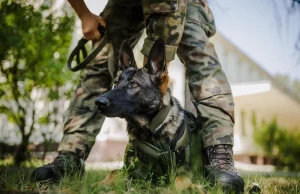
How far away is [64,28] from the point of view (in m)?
5.36

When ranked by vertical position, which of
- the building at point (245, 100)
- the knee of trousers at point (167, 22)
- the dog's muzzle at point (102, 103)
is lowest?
the building at point (245, 100)

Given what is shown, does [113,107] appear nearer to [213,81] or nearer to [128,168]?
[128,168]

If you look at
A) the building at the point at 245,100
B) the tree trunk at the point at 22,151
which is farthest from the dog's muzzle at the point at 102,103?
the building at the point at 245,100

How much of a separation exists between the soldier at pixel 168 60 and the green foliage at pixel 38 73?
72.2 inches

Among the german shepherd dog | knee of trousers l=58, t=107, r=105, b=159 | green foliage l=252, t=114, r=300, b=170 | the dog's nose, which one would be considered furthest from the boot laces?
green foliage l=252, t=114, r=300, b=170

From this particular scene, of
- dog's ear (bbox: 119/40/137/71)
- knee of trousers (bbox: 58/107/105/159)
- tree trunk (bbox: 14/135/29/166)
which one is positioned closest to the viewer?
dog's ear (bbox: 119/40/137/71)

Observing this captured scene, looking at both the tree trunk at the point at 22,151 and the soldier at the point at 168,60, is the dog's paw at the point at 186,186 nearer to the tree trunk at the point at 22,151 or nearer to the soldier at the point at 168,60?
the soldier at the point at 168,60

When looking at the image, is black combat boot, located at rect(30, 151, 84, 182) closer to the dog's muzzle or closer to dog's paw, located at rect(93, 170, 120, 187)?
dog's paw, located at rect(93, 170, 120, 187)

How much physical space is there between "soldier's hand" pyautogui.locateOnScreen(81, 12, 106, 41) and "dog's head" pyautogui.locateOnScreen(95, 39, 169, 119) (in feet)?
1.71

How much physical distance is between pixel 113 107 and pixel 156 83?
1.13ft

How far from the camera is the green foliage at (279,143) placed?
33.5 ft

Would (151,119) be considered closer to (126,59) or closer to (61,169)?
(126,59)

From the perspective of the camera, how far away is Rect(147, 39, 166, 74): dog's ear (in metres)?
2.45

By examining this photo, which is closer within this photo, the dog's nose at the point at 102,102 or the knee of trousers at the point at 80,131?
the dog's nose at the point at 102,102
